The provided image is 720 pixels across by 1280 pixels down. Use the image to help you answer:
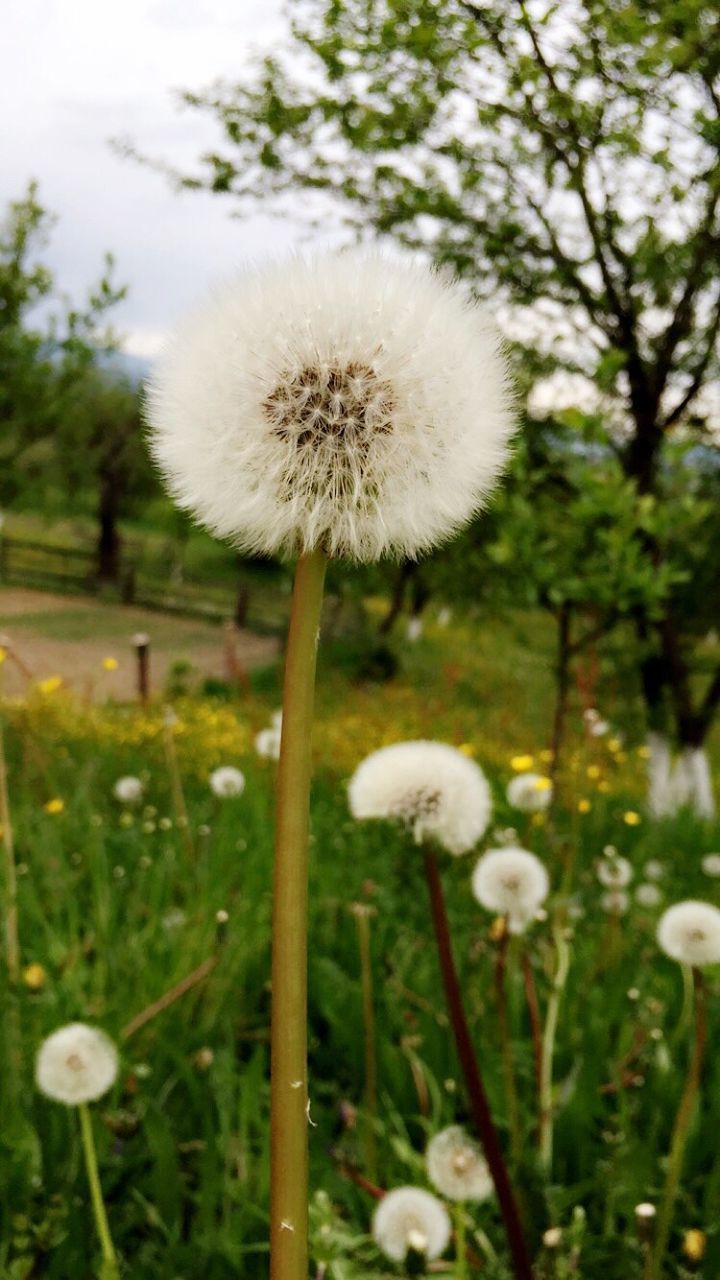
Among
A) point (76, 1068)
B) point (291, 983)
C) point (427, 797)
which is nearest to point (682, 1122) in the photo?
point (427, 797)

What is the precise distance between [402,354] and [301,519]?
0.19 meters

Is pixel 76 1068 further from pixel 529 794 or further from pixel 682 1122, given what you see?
pixel 529 794

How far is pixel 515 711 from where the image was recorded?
16.1 metres

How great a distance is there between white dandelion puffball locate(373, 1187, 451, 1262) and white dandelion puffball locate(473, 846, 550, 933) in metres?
0.54

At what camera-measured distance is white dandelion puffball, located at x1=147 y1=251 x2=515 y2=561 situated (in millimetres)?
900

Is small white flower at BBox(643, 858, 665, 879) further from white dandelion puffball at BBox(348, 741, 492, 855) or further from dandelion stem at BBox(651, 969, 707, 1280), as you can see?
white dandelion puffball at BBox(348, 741, 492, 855)

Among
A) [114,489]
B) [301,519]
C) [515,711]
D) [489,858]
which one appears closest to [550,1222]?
[489,858]

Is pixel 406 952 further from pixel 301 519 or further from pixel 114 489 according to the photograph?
pixel 114 489

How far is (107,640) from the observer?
22.2 m

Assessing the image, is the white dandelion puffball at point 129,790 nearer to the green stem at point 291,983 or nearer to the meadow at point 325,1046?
the meadow at point 325,1046

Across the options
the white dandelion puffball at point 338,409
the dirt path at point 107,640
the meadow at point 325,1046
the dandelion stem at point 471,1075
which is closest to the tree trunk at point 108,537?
the dirt path at point 107,640

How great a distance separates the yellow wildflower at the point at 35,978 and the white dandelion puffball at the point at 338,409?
5.92ft

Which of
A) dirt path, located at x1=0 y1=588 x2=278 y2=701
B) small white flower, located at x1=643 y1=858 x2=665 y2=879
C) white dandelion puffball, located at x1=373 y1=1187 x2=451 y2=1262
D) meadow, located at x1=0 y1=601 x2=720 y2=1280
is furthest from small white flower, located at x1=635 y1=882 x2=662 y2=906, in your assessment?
dirt path, located at x1=0 y1=588 x2=278 y2=701

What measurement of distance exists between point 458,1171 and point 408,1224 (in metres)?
0.23
